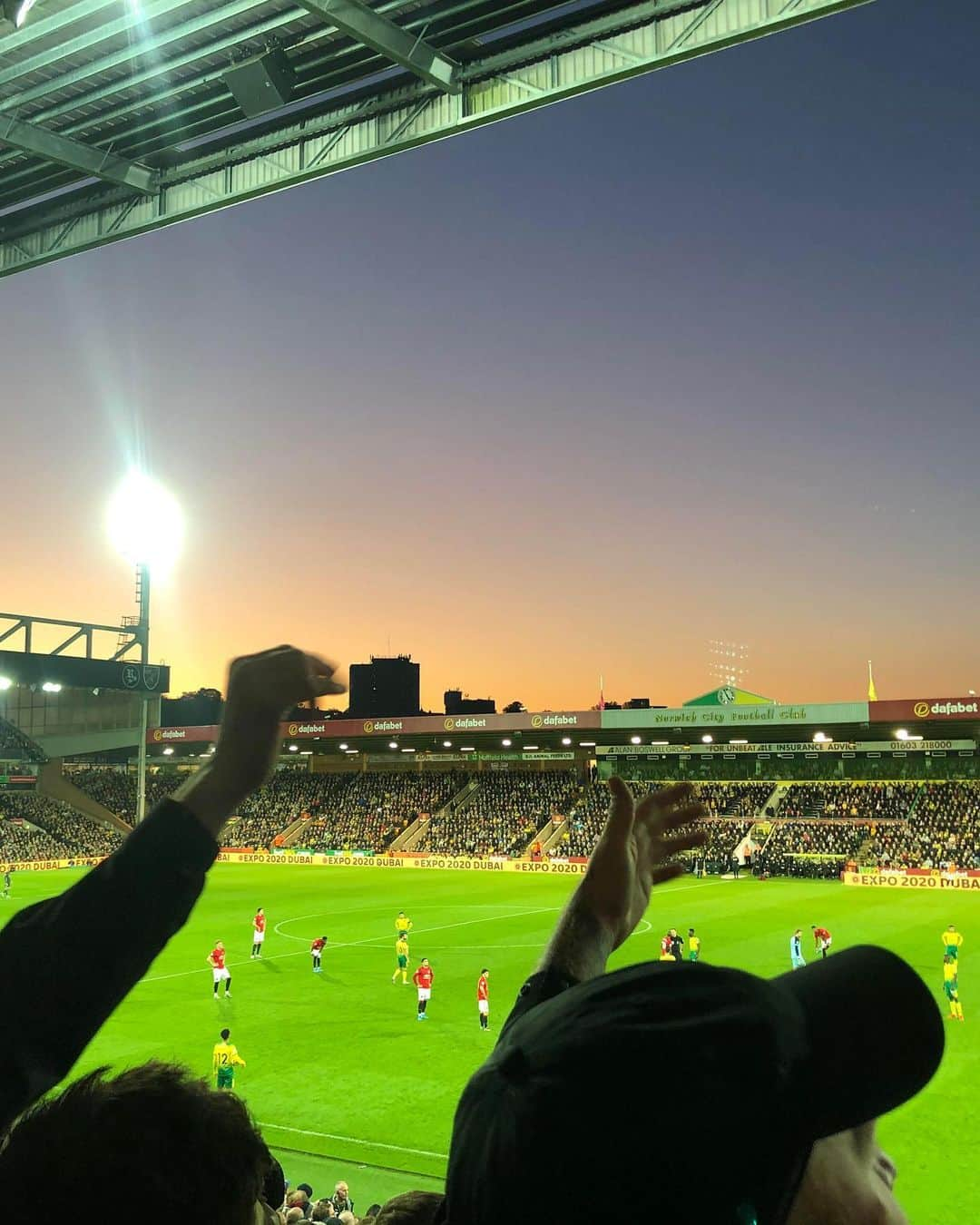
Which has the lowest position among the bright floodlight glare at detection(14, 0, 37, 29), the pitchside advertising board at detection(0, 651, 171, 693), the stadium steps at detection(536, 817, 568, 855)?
the stadium steps at detection(536, 817, 568, 855)

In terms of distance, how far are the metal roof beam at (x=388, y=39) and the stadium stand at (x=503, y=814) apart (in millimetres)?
53293

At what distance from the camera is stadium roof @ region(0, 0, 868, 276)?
838 centimetres

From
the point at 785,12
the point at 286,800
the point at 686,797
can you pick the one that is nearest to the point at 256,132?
the point at 785,12

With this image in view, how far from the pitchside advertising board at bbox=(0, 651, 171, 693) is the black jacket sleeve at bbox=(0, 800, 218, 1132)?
37243mm

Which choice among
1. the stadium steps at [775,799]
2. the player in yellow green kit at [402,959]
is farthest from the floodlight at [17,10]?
the stadium steps at [775,799]

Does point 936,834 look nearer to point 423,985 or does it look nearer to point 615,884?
point 423,985

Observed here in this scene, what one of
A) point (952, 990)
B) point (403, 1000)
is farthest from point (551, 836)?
point (952, 990)

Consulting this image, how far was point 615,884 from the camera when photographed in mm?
2422

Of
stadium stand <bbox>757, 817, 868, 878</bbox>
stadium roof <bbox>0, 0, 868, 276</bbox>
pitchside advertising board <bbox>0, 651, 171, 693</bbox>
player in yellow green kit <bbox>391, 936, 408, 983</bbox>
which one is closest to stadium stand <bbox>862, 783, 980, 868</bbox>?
stadium stand <bbox>757, 817, 868, 878</bbox>

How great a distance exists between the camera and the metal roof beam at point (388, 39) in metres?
8.20

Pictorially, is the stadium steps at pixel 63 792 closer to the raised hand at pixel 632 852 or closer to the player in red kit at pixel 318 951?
the player in red kit at pixel 318 951

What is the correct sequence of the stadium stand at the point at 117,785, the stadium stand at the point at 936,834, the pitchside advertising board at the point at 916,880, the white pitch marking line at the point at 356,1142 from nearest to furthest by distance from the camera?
the white pitch marking line at the point at 356,1142 < the pitchside advertising board at the point at 916,880 < the stadium stand at the point at 936,834 < the stadium stand at the point at 117,785

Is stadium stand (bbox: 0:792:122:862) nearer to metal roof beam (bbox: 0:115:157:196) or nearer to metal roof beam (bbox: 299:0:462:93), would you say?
metal roof beam (bbox: 0:115:157:196)

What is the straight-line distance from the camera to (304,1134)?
48.0 ft
